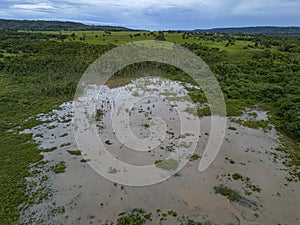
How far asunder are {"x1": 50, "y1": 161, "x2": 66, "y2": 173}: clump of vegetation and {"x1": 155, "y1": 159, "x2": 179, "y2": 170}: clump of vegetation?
15.3 ft

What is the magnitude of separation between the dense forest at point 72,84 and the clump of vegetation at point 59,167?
3.79 ft

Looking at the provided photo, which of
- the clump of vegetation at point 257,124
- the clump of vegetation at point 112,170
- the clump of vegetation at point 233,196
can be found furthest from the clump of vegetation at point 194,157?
the clump of vegetation at point 257,124

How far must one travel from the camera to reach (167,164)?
1278 centimetres

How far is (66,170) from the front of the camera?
40.2 ft

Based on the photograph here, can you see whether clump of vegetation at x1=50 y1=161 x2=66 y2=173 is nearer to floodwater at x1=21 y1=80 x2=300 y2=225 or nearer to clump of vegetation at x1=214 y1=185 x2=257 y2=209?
floodwater at x1=21 y1=80 x2=300 y2=225

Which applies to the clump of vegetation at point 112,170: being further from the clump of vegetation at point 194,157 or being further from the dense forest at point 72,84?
the clump of vegetation at point 194,157

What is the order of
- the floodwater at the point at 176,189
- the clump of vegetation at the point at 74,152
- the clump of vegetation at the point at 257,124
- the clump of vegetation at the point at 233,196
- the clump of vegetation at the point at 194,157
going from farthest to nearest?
the clump of vegetation at the point at 257,124
the clump of vegetation at the point at 74,152
the clump of vegetation at the point at 194,157
the clump of vegetation at the point at 233,196
the floodwater at the point at 176,189

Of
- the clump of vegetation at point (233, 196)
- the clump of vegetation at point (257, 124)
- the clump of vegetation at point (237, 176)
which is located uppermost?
the clump of vegetation at point (257, 124)

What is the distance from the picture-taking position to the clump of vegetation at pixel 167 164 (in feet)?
41.2

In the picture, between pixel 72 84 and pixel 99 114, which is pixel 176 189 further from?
pixel 72 84

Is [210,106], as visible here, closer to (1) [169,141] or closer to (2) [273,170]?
(1) [169,141]

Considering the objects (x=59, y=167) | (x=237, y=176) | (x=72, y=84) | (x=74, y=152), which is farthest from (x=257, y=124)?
(x=72, y=84)

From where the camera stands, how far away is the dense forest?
1305cm

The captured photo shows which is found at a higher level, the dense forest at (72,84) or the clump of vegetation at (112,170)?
the dense forest at (72,84)
